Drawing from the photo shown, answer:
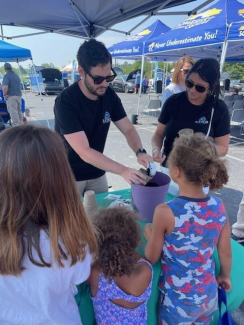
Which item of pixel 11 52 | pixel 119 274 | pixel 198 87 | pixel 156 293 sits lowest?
pixel 156 293

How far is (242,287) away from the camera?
3.91 ft

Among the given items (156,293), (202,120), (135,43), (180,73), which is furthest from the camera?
(135,43)

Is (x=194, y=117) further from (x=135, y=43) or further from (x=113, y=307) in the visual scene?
(x=135, y=43)

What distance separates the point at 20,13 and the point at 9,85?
393 centimetres

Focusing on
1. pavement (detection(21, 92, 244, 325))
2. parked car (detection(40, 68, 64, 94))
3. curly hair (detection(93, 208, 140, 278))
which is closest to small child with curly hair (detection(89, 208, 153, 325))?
curly hair (detection(93, 208, 140, 278))

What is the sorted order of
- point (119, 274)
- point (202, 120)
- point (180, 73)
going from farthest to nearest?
point (180, 73), point (202, 120), point (119, 274)

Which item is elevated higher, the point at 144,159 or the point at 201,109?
the point at 201,109

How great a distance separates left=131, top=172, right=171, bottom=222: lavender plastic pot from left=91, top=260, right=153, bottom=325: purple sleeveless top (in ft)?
0.93

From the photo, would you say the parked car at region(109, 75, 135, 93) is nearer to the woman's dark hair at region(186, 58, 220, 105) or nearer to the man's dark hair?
the woman's dark hair at region(186, 58, 220, 105)

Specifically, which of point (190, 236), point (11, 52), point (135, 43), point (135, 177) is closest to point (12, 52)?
point (11, 52)

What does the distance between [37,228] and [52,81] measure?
18.2m

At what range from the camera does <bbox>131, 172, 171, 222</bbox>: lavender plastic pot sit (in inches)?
43.1

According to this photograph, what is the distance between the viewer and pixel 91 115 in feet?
5.18

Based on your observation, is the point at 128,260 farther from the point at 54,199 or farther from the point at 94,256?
the point at 54,199
